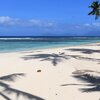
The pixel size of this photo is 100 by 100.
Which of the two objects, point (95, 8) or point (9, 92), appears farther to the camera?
point (95, 8)

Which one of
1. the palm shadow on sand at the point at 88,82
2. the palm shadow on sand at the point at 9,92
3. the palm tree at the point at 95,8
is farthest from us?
the palm tree at the point at 95,8

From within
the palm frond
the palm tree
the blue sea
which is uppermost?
the palm tree

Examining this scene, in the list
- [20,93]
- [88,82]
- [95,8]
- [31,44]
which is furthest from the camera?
[31,44]

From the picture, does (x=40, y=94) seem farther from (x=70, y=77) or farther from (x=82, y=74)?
(x=82, y=74)

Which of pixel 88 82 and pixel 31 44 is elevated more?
pixel 88 82

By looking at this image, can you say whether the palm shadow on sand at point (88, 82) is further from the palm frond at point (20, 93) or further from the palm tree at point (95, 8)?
the palm tree at point (95, 8)

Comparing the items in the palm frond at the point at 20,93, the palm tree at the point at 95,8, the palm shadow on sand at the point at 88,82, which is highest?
the palm tree at the point at 95,8

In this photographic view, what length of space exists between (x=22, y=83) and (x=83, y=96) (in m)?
2.27

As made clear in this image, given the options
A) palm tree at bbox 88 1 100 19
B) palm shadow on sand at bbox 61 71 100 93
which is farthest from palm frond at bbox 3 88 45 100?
palm tree at bbox 88 1 100 19

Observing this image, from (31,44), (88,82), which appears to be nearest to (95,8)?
(31,44)

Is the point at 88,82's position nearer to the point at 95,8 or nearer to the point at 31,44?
the point at 95,8

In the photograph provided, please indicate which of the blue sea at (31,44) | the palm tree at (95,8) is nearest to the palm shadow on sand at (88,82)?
the blue sea at (31,44)

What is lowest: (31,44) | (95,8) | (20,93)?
(31,44)

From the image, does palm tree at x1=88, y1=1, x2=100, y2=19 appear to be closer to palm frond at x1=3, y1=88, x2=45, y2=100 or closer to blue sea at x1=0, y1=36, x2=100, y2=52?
blue sea at x1=0, y1=36, x2=100, y2=52
